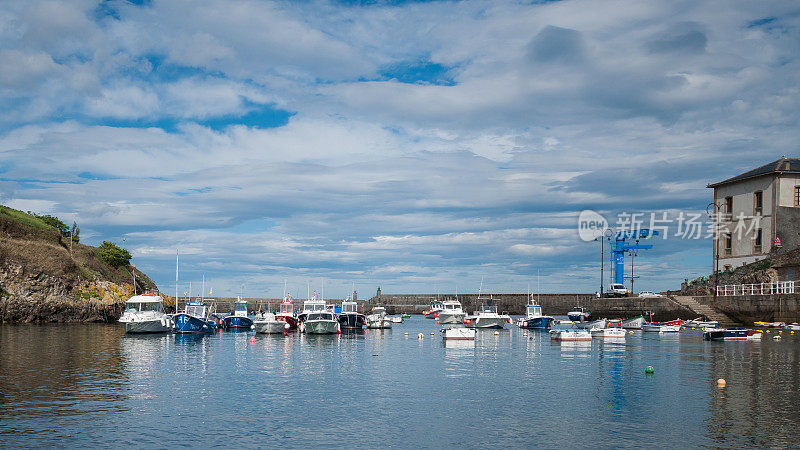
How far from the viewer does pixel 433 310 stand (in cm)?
13912

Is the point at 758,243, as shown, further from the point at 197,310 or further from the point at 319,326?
the point at 197,310

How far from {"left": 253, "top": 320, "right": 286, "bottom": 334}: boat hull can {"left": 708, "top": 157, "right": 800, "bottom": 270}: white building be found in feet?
206

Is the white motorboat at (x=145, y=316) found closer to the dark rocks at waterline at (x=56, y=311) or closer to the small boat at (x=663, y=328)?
the dark rocks at waterline at (x=56, y=311)

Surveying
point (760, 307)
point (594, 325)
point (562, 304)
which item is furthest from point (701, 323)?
point (562, 304)

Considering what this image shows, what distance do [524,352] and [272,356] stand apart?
65.4 feet

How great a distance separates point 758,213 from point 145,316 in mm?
78519

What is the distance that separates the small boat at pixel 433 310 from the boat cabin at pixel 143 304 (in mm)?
68007

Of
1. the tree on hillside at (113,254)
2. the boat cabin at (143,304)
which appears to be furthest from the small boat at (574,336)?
the tree on hillside at (113,254)

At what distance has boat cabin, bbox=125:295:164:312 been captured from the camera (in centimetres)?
6544

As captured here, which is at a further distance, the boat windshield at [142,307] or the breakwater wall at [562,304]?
the breakwater wall at [562,304]

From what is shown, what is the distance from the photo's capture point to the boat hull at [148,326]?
209 ft

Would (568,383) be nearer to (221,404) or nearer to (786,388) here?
(786,388)

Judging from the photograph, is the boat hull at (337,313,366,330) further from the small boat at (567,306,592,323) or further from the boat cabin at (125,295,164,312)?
the small boat at (567,306,592,323)

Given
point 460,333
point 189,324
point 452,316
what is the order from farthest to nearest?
point 452,316
point 189,324
point 460,333
